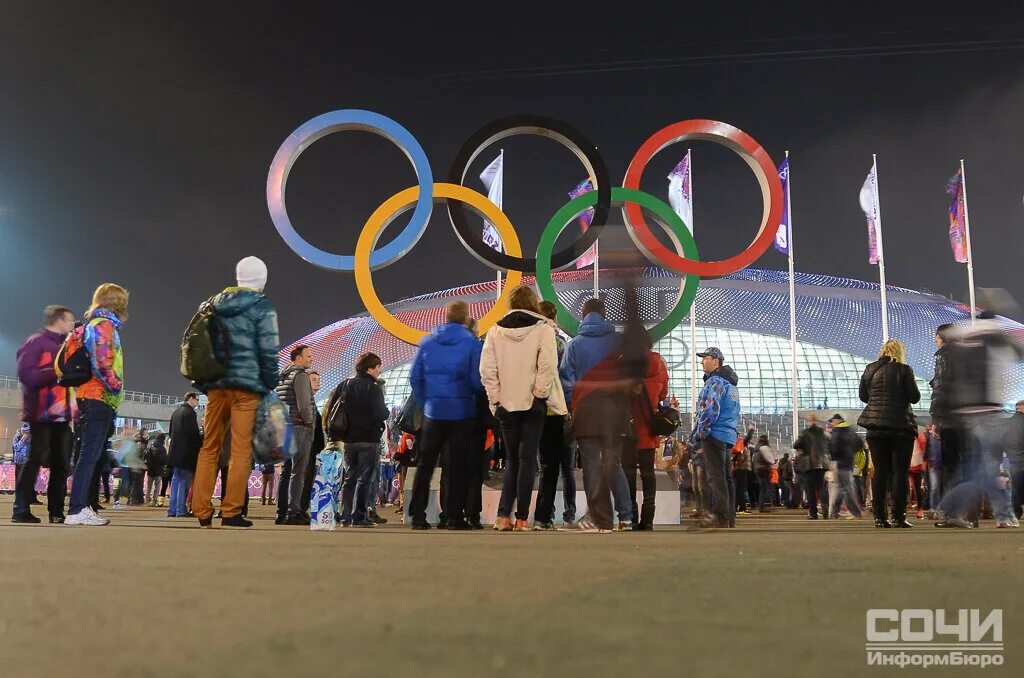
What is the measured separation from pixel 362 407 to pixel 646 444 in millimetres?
2634

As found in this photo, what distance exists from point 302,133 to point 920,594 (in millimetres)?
10623

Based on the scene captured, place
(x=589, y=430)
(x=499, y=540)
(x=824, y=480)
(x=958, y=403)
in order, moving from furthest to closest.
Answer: (x=824, y=480) < (x=958, y=403) < (x=589, y=430) < (x=499, y=540)

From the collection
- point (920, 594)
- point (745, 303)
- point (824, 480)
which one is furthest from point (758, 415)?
point (920, 594)

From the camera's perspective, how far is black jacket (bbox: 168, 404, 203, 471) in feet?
34.9

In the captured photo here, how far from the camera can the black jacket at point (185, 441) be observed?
10648 millimetres

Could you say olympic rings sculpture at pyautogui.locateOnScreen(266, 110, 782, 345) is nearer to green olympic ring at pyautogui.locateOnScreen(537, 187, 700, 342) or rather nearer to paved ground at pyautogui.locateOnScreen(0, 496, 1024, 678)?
green olympic ring at pyautogui.locateOnScreen(537, 187, 700, 342)

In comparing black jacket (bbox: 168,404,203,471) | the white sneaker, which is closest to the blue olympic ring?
black jacket (bbox: 168,404,203,471)

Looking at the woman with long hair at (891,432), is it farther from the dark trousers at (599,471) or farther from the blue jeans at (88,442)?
the blue jeans at (88,442)

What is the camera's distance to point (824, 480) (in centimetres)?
1410

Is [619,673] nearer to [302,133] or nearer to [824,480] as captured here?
[302,133]

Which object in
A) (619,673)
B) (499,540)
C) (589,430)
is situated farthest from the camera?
(589,430)

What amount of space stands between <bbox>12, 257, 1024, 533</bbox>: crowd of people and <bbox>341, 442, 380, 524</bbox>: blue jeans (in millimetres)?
21

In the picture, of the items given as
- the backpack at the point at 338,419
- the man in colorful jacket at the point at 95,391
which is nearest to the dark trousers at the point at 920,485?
the backpack at the point at 338,419

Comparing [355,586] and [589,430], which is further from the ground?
[589,430]
